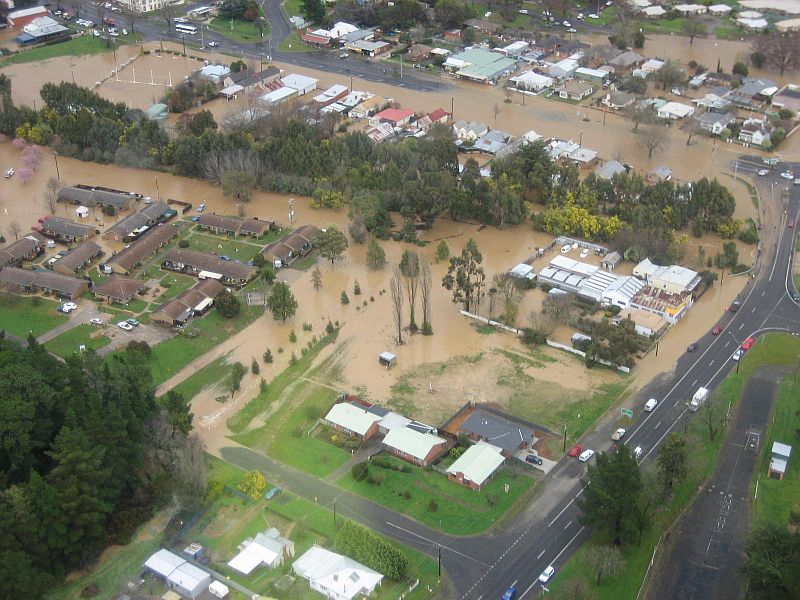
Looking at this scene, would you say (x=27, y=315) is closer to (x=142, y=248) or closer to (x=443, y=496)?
(x=142, y=248)

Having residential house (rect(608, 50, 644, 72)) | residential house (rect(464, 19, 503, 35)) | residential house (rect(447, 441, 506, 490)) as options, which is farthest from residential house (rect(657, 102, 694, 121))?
residential house (rect(447, 441, 506, 490))

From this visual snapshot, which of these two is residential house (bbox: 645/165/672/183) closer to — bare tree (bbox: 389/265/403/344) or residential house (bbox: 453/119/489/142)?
residential house (bbox: 453/119/489/142)

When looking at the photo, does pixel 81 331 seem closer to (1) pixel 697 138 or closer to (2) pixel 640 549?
(2) pixel 640 549

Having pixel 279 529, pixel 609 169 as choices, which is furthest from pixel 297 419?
pixel 609 169

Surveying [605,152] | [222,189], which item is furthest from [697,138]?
[222,189]

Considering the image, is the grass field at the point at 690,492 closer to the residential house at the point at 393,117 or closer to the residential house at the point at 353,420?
the residential house at the point at 353,420

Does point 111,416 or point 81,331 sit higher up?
point 111,416

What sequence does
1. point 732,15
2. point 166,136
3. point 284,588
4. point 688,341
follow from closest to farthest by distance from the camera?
point 284,588 < point 688,341 < point 166,136 < point 732,15
